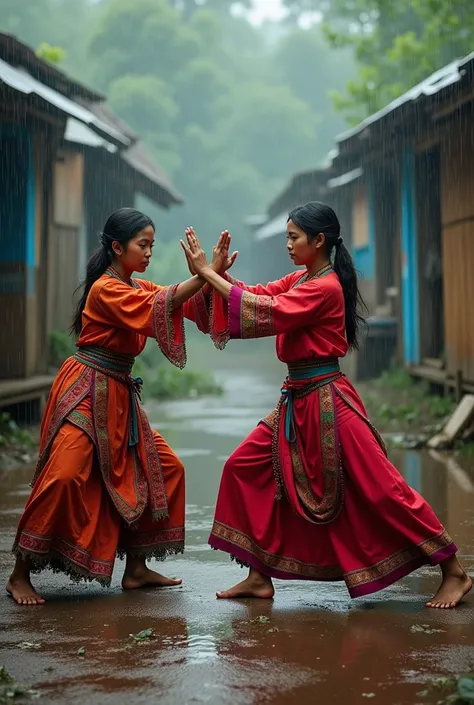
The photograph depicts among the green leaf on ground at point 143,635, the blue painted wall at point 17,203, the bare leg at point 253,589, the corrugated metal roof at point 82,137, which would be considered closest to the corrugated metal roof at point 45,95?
the corrugated metal roof at point 82,137

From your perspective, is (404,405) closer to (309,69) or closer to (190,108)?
(190,108)

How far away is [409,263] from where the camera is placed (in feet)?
46.4

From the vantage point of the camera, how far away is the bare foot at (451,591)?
452 centimetres

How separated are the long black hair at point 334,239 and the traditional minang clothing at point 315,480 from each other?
96 mm

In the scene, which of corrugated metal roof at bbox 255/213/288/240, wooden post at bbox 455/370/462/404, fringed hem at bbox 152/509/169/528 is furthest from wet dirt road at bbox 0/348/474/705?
corrugated metal roof at bbox 255/213/288/240

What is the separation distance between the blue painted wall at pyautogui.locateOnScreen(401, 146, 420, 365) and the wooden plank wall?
211 cm

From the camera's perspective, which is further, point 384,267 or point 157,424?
point 384,267

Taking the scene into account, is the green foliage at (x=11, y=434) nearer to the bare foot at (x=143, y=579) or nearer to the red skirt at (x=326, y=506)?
the bare foot at (x=143, y=579)

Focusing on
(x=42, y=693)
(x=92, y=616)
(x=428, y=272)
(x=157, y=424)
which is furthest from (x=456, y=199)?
(x=42, y=693)

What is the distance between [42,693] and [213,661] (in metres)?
0.65

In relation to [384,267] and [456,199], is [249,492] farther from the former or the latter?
[384,267]

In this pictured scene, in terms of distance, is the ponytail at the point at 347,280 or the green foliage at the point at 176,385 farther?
the green foliage at the point at 176,385

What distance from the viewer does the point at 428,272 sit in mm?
13688

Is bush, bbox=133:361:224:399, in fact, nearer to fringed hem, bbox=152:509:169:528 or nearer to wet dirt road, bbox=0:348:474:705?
wet dirt road, bbox=0:348:474:705
